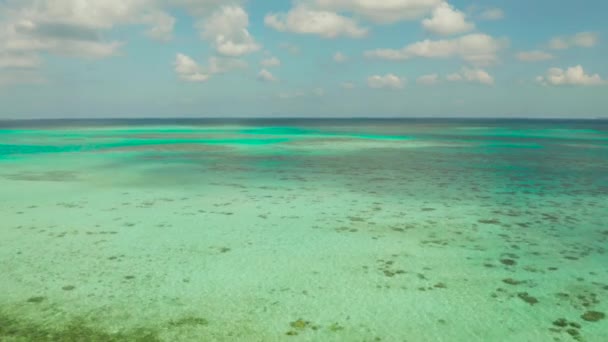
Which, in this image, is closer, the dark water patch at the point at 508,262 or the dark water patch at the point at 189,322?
the dark water patch at the point at 189,322

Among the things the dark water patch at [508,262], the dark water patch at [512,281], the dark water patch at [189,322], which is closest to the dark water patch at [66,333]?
the dark water patch at [189,322]

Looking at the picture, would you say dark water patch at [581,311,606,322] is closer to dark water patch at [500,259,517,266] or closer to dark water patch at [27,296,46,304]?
dark water patch at [500,259,517,266]

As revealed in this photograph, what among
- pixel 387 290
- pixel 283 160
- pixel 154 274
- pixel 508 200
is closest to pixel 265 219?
pixel 154 274

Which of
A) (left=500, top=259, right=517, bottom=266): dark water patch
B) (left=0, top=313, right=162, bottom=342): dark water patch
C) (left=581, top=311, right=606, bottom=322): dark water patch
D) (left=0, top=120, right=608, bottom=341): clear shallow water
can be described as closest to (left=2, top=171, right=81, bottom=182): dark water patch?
(left=0, top=120, right=608, bottom=341): clear shallow water

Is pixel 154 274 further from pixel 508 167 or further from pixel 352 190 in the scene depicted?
pixel 508 167

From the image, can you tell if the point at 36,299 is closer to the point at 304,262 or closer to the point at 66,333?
the point at 66,333

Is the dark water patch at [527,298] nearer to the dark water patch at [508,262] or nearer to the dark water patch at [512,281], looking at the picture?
the dark water patch at [512,281]

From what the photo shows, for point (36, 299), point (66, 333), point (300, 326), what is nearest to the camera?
point (66, 333)

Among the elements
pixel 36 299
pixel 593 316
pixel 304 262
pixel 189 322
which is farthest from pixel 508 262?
pixel 36 299
